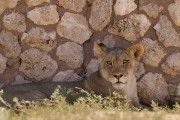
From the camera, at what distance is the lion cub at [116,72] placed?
7230 millimetres

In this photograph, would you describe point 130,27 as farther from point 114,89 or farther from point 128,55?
point 114,89

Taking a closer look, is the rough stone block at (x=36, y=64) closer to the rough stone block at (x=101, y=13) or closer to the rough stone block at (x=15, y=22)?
the rough stone block at (x=15, y=22)

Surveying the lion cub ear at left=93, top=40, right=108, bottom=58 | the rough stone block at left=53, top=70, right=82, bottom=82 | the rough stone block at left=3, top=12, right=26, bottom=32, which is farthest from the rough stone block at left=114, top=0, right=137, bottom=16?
the rough stone block at left=3, top=12, right=26, bottom=32

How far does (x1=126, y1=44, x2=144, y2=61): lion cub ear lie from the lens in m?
7.29

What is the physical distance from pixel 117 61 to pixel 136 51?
12.2 inches

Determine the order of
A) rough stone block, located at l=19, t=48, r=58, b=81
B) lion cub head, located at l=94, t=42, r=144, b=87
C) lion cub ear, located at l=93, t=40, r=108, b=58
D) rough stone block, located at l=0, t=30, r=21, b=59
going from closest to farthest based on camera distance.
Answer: lion cub head, located at l=94, t=42, r=144, b=87
lion cub ear, located at l=93, t=40, r=108, b=58
rough stone block, located at l=0, t=30, r=21, b=59
rough stone block, located at l=19, t=48, r=58, b=81

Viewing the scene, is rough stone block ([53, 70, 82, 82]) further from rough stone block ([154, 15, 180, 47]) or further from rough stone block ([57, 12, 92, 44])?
rough stone block ([154, 15, 180, 47])

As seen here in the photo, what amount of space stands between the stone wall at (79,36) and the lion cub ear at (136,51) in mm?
340

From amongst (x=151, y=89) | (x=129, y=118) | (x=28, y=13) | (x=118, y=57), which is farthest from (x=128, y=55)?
(x=129, y=118)

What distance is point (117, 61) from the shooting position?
7.32 metres

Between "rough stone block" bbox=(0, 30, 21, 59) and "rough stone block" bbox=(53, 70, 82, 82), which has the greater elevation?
"rough stone block" bbox=(0, 30, 21, 59)

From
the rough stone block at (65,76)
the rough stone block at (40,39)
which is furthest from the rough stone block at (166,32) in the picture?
the rough stone block at (40,39)

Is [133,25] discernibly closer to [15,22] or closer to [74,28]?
[74,28]

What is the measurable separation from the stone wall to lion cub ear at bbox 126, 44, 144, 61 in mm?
340
